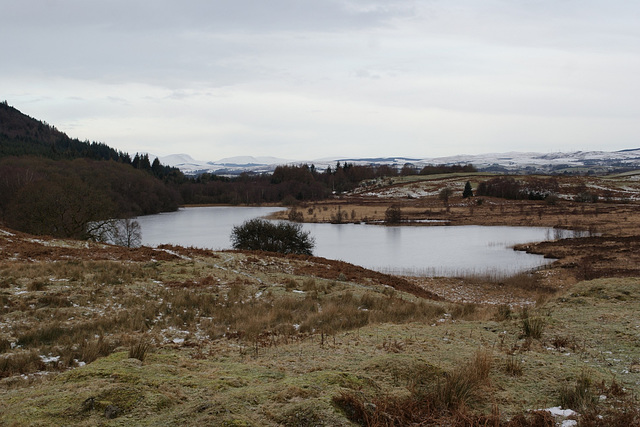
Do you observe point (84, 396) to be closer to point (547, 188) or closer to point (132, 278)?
point (132, 278)

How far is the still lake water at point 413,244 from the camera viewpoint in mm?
32062

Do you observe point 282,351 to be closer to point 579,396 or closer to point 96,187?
point 579,396

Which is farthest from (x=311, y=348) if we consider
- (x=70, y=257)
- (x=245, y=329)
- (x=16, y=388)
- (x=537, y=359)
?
(x=70, y=257)

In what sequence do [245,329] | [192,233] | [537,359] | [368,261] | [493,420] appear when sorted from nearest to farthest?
1. [493,420]
2. [537,359]
3. [245,329]
4. [368,261]
5. [192,233]

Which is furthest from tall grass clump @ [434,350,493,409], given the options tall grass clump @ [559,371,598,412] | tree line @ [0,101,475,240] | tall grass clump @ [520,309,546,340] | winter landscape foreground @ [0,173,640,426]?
tree line @ [0,101,475,240]

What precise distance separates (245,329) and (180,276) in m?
6.02

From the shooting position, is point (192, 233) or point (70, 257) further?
point (192, 233)

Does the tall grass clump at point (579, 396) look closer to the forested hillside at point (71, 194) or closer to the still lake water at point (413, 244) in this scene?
the still lake water at point (413, 244)

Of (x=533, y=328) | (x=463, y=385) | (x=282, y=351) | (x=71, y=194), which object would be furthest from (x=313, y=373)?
(x=71, y=194)

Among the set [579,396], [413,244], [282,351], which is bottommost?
[413,244]

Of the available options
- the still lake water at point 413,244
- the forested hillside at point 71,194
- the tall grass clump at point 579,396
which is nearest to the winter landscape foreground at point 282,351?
the tall grass clump at point 579,396

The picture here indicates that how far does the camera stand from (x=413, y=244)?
43938 mm

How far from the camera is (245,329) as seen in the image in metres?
7.74

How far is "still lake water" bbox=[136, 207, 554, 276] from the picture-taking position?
32062 mm
